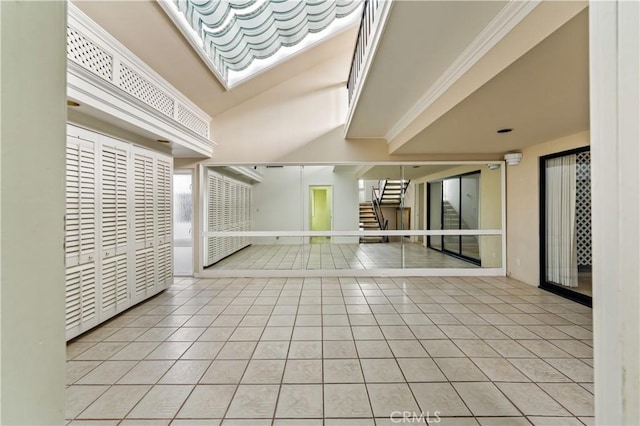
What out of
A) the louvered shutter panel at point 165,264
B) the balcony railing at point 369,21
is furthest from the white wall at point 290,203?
the balcony railing at point 369,21

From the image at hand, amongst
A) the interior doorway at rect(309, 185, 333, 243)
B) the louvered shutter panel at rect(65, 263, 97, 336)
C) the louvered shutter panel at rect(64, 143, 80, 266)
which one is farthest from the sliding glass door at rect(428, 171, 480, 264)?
the louvered shutter panel at rect(64, 143, 80, 266)

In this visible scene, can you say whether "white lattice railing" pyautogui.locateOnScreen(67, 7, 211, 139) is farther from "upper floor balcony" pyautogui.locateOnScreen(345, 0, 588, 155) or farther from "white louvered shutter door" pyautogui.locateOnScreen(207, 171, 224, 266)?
"upper floor balcony" pyautogui.locateOnScreen(345, 0, 588, 155)

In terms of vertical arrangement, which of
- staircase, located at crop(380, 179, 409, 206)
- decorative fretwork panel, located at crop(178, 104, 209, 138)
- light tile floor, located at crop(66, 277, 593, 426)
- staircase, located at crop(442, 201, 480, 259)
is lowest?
light tile floor, located at crop(66, 277, 593, 426)

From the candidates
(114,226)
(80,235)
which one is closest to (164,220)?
(114,226)

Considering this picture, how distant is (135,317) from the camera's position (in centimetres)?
334

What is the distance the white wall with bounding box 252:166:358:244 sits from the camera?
527cm

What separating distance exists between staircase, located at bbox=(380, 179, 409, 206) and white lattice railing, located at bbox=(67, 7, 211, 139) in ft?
11.6

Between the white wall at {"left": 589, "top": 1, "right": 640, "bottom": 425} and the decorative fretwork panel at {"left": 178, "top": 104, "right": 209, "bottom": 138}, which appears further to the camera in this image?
the decorative fretwork panel at {"left": 178, "top": 104, "right": 209, "bottom": 138}

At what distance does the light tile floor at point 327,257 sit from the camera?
5230 mm

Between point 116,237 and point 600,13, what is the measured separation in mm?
3993

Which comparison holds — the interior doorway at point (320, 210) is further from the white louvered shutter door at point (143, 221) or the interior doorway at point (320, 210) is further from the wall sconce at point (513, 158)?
the wall sconce at point (513, 158)

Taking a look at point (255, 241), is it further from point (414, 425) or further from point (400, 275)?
point (414, 425)

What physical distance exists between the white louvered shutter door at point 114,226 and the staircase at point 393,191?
411cm

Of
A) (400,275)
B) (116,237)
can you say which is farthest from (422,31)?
(400,275)
